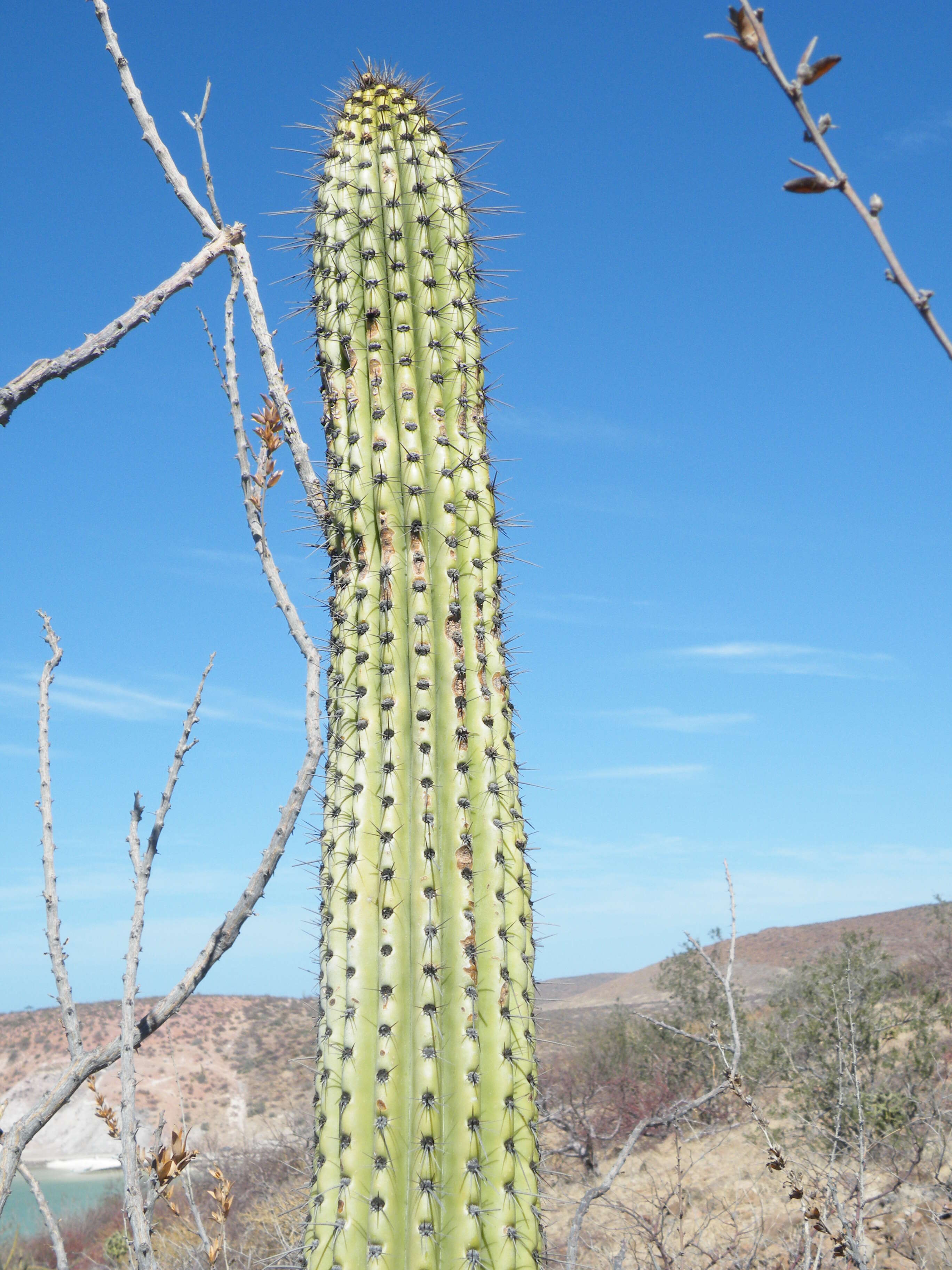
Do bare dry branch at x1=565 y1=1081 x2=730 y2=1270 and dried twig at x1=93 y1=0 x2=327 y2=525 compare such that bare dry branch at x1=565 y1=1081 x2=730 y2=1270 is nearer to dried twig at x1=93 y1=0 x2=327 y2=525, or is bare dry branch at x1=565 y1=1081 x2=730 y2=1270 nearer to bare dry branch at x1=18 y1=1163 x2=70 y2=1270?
bare dry branch at x1=18 y1=1163 x2=70 y2=1270

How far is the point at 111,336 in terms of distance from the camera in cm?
188

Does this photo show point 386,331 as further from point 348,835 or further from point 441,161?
point 348,835

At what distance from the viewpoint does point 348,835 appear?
7.89 feet

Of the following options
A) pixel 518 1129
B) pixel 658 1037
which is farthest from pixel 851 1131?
pixel 518 1129

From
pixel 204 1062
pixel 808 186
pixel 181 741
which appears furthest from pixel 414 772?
pixel 204 1062

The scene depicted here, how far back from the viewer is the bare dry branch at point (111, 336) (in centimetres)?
162

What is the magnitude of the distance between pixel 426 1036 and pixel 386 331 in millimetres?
1918

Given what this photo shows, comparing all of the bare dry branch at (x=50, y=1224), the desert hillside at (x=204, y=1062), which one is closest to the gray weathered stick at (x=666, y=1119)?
the bare dry branch at (x=50, y=1224)

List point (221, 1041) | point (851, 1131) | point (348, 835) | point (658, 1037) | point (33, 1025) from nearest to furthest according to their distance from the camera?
point (348, 835)
point (851, 1131)
point (658, 1037)
point (221, 1041)
point (33, 1025)

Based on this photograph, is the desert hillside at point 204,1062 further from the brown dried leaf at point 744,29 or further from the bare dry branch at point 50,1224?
the brown dried leaf at point 744,29

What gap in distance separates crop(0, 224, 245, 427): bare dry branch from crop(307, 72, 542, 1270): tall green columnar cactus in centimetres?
57

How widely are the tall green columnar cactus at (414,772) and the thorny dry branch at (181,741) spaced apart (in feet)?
0.83

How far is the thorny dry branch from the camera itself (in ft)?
5.68

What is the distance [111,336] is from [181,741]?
2.98ft
